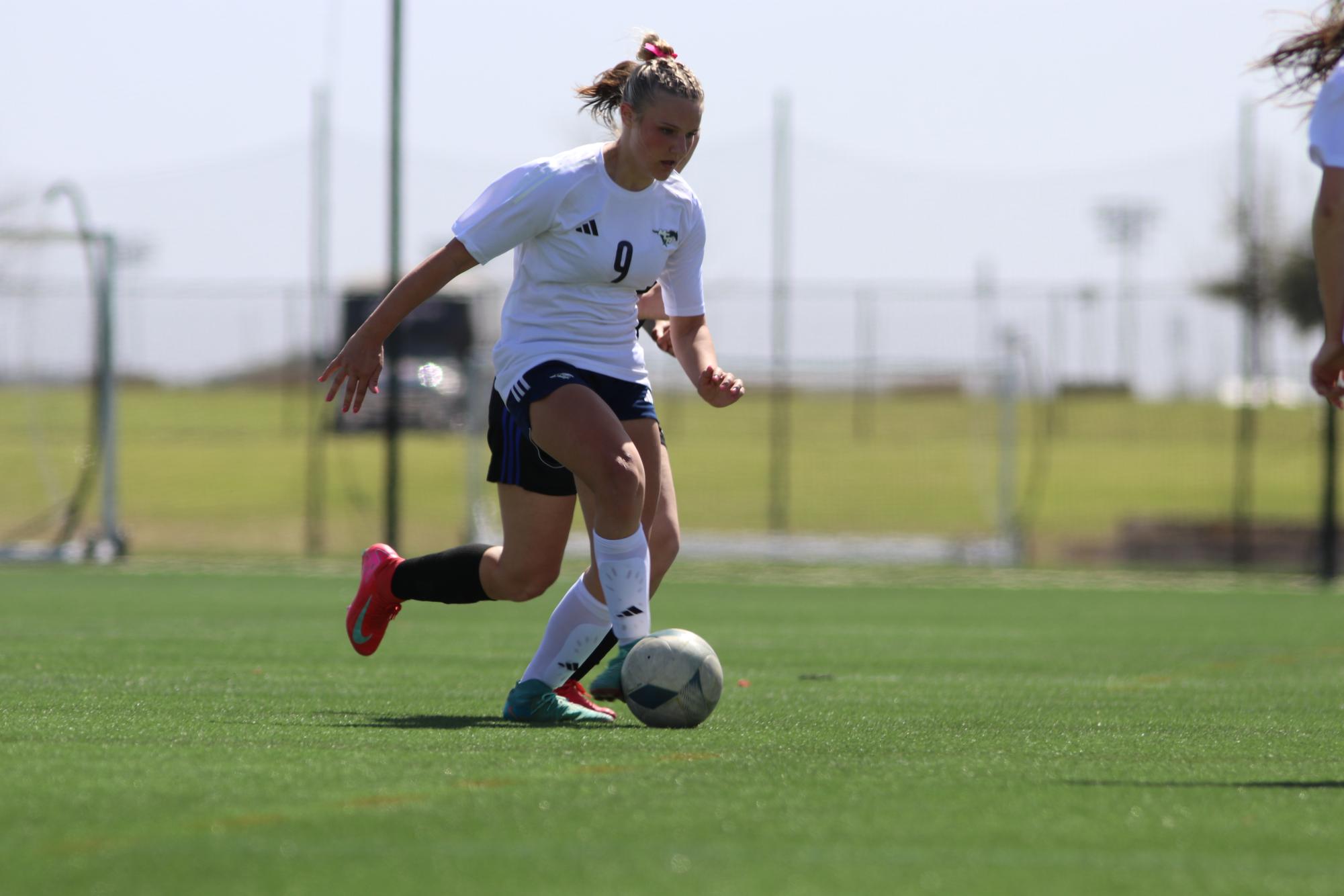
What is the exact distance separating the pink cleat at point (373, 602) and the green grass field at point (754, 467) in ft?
51.1

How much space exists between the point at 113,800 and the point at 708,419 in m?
33.1

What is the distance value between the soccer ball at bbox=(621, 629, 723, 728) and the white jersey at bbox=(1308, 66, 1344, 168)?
6.90ft

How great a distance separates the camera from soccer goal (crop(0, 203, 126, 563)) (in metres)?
17.0

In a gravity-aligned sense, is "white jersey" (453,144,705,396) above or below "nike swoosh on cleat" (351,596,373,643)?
above

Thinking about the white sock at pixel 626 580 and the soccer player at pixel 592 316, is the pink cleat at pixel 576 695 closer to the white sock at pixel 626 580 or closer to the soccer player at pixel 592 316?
the soccer player at pixel 592 316

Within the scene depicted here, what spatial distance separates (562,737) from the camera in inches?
187

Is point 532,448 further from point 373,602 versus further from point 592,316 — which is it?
point 373,602

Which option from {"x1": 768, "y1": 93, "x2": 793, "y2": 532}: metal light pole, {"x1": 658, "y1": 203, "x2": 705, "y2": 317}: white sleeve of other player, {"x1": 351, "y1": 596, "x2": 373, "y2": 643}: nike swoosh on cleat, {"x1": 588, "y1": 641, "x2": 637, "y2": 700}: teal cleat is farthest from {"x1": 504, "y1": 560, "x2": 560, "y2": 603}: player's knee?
Result: {"x1": 768, "y1": 93, "x2": 793, "y2": 532}: metal light pole

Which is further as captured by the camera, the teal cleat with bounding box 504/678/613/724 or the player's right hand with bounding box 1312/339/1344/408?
the teal cleat with bounding box 504/678/613/724

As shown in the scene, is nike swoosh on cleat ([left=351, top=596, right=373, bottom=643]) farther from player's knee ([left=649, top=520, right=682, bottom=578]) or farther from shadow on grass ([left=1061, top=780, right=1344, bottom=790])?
shadow on grass ([left=1061, top=780, right=1344, bottom=790])

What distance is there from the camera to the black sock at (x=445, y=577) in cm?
561

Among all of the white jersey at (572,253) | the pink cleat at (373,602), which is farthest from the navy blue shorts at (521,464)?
the pink cleat at (373,602)

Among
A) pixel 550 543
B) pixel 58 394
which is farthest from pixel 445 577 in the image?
pixel 58 394

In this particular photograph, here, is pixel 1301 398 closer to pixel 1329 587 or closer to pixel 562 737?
pixel 1329 587
